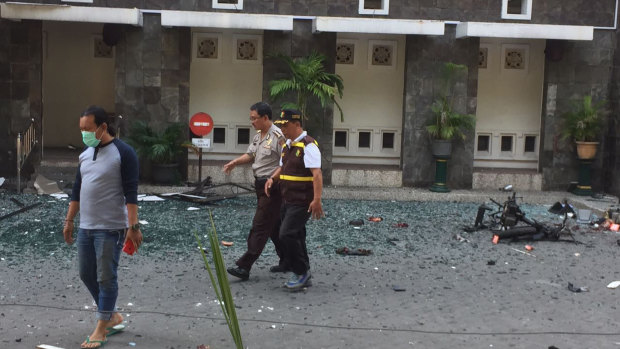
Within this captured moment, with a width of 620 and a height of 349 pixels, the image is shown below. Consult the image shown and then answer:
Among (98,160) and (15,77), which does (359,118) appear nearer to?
(15,77)

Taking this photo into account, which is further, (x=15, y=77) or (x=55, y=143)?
(x=55, y=143)

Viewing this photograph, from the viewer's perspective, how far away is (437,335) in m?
6.96

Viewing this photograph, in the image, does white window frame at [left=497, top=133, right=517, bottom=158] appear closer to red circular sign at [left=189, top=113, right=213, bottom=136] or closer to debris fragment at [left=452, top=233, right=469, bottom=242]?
debris fragment at [left=452, top=233, right=469, bottom=242]

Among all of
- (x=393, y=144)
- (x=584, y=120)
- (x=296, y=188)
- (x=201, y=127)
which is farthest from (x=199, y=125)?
(x=584, y=120)

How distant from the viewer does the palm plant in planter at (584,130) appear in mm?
15711

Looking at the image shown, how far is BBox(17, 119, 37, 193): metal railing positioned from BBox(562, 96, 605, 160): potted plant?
34.3ft

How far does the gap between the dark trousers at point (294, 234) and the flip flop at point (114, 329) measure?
1.97m

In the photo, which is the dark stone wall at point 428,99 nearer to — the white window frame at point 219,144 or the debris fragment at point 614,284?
the white window frame at point 219,144

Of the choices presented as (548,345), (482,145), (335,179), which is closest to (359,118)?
(335,179)

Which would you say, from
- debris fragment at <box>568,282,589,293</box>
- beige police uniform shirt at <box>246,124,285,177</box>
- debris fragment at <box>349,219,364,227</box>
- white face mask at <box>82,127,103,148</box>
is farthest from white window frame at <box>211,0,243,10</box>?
white face mask at <box>82,127,103,148</box>

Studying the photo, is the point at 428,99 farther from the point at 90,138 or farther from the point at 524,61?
the point at 90,138

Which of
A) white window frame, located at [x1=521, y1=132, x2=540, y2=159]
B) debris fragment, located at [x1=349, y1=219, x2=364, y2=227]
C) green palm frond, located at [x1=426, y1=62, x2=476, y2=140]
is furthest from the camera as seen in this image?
white window frame, located at [x1=521, y1=132, x2=540, y2=159]

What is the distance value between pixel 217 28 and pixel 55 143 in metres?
5.28

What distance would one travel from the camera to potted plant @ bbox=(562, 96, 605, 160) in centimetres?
1570
